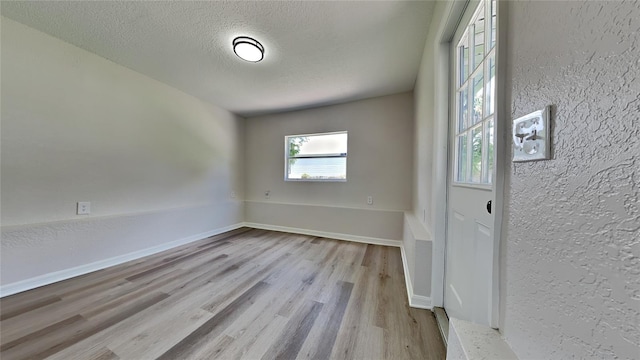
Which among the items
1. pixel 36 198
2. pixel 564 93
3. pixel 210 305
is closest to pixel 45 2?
pixel 36 198

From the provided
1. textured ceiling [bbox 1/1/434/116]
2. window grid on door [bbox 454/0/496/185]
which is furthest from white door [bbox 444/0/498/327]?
textured ceiling [bbox 1/1/434/116]

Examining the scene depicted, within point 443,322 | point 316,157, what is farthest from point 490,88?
point 316,157

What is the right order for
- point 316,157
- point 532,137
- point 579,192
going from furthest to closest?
point 316,157, point 532,137, point 579,192

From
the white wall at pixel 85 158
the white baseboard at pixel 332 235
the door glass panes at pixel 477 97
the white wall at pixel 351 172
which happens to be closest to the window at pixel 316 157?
the white wall at pixel 351 172

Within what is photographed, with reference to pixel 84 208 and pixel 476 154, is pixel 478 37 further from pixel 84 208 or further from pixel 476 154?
pixel 84 208

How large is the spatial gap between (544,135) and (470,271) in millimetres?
899

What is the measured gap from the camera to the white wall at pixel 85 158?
1.76 m

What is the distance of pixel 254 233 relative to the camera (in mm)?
3631

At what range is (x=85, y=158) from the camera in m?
2.14

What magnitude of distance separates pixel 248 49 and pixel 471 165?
6.85ft

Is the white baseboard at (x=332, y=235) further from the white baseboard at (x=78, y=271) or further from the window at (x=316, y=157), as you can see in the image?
the white baseboard at (x=78, y=271)

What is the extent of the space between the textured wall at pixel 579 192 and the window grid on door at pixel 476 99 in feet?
1.22

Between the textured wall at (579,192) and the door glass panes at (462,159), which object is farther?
the door glass panes at (462,159)

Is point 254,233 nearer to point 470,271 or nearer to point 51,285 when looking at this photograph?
point 51,285
